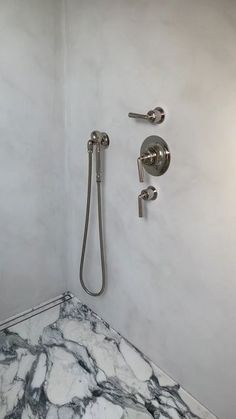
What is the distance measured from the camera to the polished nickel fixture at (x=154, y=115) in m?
1.16

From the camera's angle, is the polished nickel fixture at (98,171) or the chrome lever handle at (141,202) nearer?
the chrome lever handle at (141,202)

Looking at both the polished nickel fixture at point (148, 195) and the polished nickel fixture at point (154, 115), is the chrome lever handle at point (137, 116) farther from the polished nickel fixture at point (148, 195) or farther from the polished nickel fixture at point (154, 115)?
the polished nickel fixture at point (148, 195)

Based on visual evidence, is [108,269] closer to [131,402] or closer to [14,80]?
[131,402]

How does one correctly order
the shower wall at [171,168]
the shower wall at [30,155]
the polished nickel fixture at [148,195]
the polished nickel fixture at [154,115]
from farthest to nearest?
the shower wall at [30,155]
the polished nickel fixture at [148,195]
the polished nickel fixture at [154,115]
the shower wall at [171,168]

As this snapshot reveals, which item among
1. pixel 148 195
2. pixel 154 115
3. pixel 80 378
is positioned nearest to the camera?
pixel 154 115

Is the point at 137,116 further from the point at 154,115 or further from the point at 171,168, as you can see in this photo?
the point at 171,168

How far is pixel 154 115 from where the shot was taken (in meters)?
1.17

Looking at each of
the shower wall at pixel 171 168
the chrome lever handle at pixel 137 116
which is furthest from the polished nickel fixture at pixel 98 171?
the chrome lever handle at pixel 137 116

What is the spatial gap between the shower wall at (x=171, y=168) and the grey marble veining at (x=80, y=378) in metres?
0.09

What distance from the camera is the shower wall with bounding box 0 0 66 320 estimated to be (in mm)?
1419

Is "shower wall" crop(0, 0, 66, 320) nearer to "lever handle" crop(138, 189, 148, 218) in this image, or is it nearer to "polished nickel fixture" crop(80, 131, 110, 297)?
"polished nickel fixture" crop(80, 131, 110, 297)

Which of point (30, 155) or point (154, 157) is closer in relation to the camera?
point (154, 157)

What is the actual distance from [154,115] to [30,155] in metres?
0.73

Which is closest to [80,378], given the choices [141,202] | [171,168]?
[141,202]
